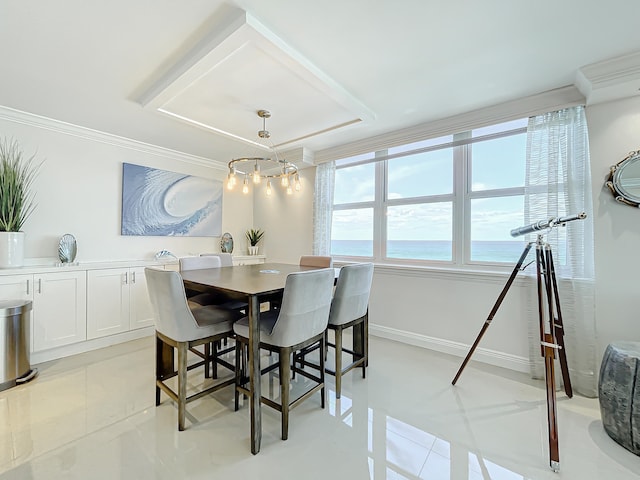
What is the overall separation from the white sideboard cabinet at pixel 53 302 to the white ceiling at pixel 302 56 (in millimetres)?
1683

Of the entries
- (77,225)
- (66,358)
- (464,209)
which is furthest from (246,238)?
(464,209)

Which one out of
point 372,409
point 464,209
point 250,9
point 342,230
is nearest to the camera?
point 250,9

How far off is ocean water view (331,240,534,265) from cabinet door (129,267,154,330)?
258 centimetres

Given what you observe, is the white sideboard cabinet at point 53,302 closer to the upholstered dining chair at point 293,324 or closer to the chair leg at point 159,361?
the chair leg at point 159,361

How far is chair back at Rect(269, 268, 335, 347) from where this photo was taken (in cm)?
164

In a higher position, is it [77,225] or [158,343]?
[77,225]

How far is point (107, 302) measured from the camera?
3.11 metres

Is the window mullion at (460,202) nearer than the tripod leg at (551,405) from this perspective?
No

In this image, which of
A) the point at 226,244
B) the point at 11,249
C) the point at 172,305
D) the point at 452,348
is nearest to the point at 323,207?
the point at 226,244

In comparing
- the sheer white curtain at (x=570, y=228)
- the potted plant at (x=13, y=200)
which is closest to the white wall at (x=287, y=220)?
the sheer white curtain at (x=570, y=228)

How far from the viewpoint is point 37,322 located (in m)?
2.66

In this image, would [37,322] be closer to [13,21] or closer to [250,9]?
[13,21]

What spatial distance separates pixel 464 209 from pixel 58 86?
3.98 metres

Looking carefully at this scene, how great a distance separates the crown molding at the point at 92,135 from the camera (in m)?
2.72
